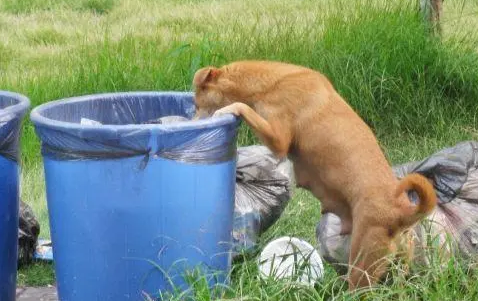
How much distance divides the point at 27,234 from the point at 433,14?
361 centimetres

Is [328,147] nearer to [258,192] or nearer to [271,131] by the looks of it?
[271,131]

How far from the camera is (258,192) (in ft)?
16.7

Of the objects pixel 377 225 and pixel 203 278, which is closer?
pixel 203 278

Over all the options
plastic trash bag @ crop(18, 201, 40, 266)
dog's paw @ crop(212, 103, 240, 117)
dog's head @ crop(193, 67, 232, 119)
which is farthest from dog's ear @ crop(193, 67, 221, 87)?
plastic trash bag @ crop(18, 201, 40, 266)

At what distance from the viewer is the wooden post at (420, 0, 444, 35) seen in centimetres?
723

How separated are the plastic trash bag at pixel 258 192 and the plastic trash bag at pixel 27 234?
42.9 inches

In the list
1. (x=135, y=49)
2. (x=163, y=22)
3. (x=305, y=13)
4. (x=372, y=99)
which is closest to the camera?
(x=372, y=99)

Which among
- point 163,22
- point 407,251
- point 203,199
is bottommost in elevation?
point 163,22

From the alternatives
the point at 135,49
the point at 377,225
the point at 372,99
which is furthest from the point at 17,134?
the point at 135,49

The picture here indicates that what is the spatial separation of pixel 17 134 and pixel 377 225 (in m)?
1.55

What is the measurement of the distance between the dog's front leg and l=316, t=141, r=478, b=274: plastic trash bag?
468 mm

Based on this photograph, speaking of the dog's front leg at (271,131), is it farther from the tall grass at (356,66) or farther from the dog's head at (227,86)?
the tall grass at (356,66)

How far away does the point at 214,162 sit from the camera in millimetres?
3746

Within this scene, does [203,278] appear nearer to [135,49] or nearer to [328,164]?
[328,164]
